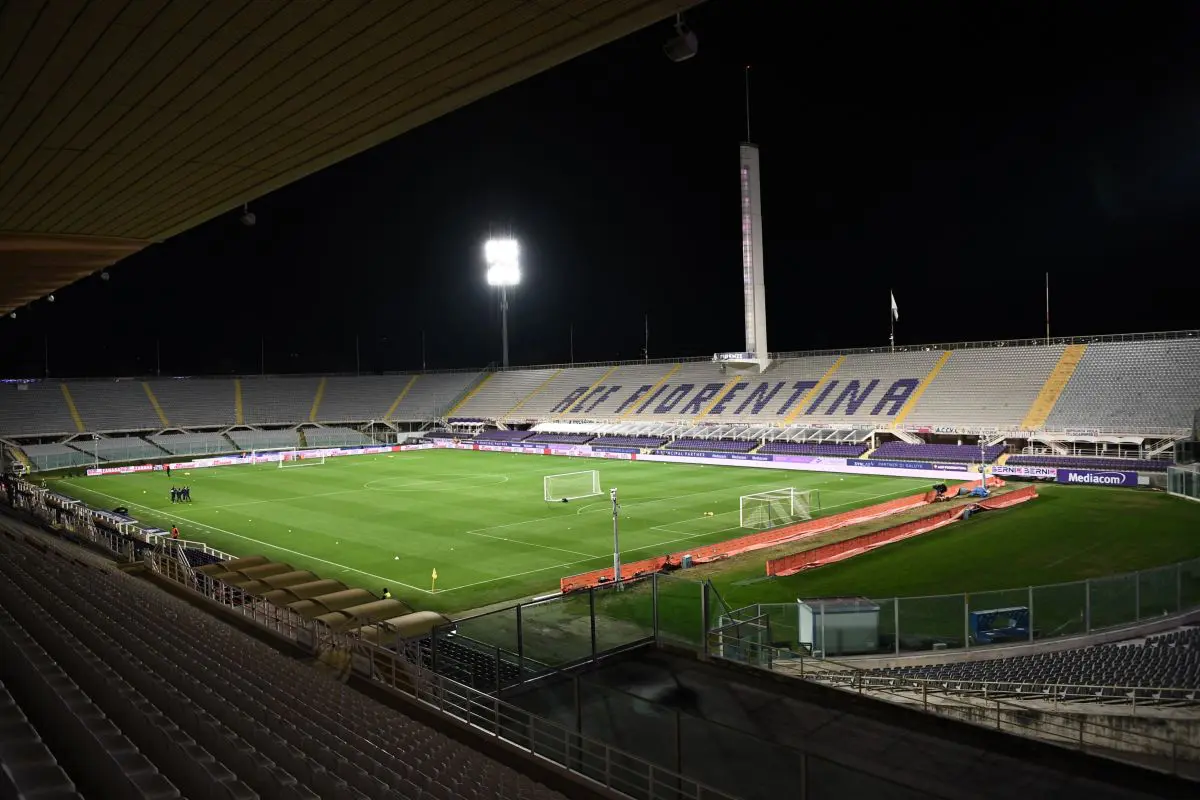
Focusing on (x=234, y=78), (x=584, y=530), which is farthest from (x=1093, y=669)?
(x=584, y=530)

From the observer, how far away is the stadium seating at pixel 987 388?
4656 cm

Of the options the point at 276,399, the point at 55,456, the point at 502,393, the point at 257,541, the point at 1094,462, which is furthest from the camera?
the point at 502,393

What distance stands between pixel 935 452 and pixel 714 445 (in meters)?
14.3

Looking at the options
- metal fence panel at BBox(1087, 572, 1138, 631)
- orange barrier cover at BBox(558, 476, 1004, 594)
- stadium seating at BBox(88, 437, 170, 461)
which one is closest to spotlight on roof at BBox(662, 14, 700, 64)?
metal fence panel at BBox(1087, 572, 1138, 631)

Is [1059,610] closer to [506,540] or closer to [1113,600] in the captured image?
[1113,600]

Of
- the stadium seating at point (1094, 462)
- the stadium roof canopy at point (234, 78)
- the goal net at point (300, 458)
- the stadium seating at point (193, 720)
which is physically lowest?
the goal net at point (300, 458)

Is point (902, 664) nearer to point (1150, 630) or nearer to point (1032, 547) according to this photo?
point (1150, 630)

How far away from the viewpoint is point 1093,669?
1133 cm

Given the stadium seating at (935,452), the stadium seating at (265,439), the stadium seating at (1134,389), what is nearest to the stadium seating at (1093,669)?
the stadium seating at (935,452)

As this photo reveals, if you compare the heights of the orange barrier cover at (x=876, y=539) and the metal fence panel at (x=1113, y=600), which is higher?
the metal fence panel at (x=1113, y=600)

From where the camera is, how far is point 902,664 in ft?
41.4

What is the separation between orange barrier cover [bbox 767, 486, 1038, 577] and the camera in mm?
22281

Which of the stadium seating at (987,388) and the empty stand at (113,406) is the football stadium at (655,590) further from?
the empty stand at (113,406)

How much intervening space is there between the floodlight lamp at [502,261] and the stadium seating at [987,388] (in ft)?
128
